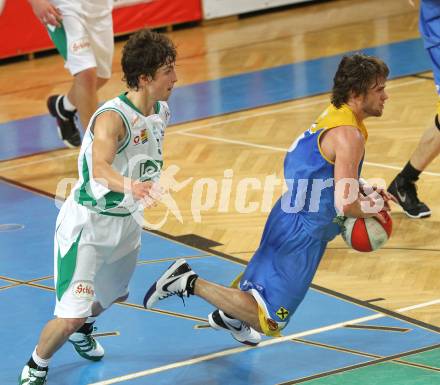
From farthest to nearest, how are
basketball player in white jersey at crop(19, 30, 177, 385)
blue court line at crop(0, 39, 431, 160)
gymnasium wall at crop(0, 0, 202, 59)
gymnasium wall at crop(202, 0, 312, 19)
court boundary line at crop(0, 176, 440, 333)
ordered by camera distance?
gymnasium wall at crop(202, 0, 312, 19) < gymnasium wall at crop(0, 0, 202, 59) < blue court line at crop(0, 39, 431, 160) < court boundary line at crop(0, 176, 440, 333) < basketball player in white jersey at crop(19, 30, 177, 385)

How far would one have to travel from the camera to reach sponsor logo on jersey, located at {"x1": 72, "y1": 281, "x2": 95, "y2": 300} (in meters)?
5.20

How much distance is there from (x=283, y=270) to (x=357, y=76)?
0.98m

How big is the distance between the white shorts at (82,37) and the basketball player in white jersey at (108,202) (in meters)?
3.62

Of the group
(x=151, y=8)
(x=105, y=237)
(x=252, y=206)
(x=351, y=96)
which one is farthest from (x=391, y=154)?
(x=151, y=8)

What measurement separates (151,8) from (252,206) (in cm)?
747

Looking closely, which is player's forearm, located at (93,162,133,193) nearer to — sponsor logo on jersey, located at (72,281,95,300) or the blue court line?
sponsor logo on jersey, located at (72,281,95,300)

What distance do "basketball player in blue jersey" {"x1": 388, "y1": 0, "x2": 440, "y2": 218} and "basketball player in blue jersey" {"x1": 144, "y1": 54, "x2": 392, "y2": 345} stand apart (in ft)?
7.04

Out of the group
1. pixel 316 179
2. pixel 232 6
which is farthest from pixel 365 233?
pixel 232 6

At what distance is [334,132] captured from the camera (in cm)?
548

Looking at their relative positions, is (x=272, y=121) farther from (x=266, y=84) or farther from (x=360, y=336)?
(x=360, y=336)

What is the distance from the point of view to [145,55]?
5.27 metres

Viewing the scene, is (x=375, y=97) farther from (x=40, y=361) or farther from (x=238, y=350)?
(x=40, y=361)

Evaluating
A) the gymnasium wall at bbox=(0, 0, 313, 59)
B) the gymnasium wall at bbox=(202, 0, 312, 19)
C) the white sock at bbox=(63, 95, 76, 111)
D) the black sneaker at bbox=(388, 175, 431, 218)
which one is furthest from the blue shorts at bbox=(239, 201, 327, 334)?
the gymnasium wall at bbox=(202, 0, 312, 19)

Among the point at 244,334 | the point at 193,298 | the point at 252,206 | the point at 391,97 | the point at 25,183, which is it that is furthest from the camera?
the point at 391,97
